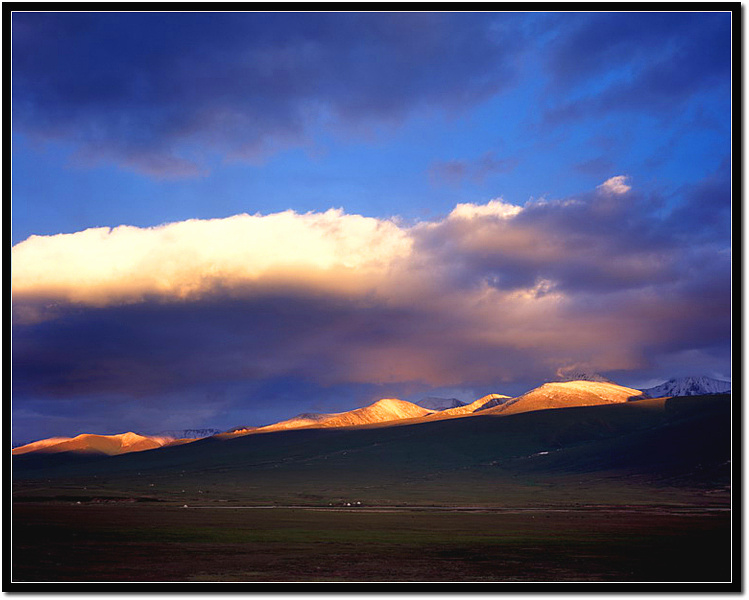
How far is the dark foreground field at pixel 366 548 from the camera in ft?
128

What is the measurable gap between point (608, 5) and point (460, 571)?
2899 cm

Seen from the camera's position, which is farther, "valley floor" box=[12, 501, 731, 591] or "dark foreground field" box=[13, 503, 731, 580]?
"dark foreground field" box=[13, 503, 731, 580]

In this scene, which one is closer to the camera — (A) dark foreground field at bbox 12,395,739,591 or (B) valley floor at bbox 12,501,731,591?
(B) valley floor at bbox 12,501,731,591

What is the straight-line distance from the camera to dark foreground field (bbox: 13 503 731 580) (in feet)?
128

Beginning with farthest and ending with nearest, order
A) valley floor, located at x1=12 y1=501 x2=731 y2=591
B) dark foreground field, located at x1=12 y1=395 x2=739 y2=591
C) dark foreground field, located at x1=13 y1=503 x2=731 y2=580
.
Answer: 1. dark foreground field, located at x1=12 y1=395 x2=739 y2=591
2. dark foreground field, located at x1=13 y1=503 x2=731 y2=580
3. valley floor, located at x1=12 y1=501 x2=731 y2=591

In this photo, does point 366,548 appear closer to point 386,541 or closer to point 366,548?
point 366,548

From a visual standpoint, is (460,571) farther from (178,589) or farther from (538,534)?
(538,534)

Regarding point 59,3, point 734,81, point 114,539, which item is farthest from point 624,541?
point 59,3

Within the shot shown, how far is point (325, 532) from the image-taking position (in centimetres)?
6594

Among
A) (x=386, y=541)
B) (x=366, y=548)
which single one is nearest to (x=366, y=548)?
(x=366, y=548)

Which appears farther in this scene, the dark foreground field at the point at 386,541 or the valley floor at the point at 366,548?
the dark foreground field at the point at 386,541

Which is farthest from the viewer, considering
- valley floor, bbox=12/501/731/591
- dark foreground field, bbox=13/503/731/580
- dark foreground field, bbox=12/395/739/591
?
dark foreground field, bbox=12/395/739/591

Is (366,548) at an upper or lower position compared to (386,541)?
upper

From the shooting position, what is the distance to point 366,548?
51844mm
